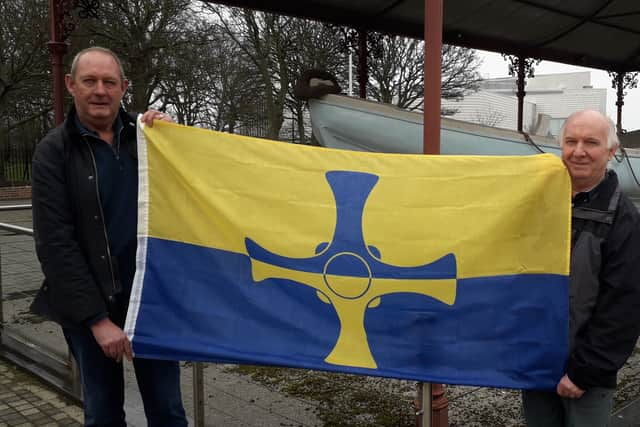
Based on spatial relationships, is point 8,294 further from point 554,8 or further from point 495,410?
point 554,8

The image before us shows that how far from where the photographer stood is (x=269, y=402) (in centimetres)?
386

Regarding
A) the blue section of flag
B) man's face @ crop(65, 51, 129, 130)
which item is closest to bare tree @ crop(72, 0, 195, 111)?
man's face @ crop(65, 51, 129, 130)

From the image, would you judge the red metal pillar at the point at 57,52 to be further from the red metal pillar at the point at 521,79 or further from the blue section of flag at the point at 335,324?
the red metal pillar at the point at 521,79

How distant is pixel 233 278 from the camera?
2.44m

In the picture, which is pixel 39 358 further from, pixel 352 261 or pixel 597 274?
pixel 597 274

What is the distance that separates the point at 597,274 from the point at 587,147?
469mm

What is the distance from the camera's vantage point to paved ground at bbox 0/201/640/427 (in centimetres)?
359

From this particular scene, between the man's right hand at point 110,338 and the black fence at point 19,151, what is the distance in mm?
23059

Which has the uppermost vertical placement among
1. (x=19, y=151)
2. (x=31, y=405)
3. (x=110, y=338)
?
(x=19, y=151)

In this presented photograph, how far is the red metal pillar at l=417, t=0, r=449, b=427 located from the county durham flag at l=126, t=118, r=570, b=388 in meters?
0.65

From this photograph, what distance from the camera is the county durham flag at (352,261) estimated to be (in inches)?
88.1

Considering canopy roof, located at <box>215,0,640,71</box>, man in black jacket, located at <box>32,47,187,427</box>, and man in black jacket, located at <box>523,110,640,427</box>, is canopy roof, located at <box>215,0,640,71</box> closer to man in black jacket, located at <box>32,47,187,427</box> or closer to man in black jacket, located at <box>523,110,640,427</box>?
man in black jacket, located at <box>32,47,187,427</box>

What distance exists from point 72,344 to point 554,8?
9147 mm

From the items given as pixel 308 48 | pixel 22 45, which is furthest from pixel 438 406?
pixel 308 48
